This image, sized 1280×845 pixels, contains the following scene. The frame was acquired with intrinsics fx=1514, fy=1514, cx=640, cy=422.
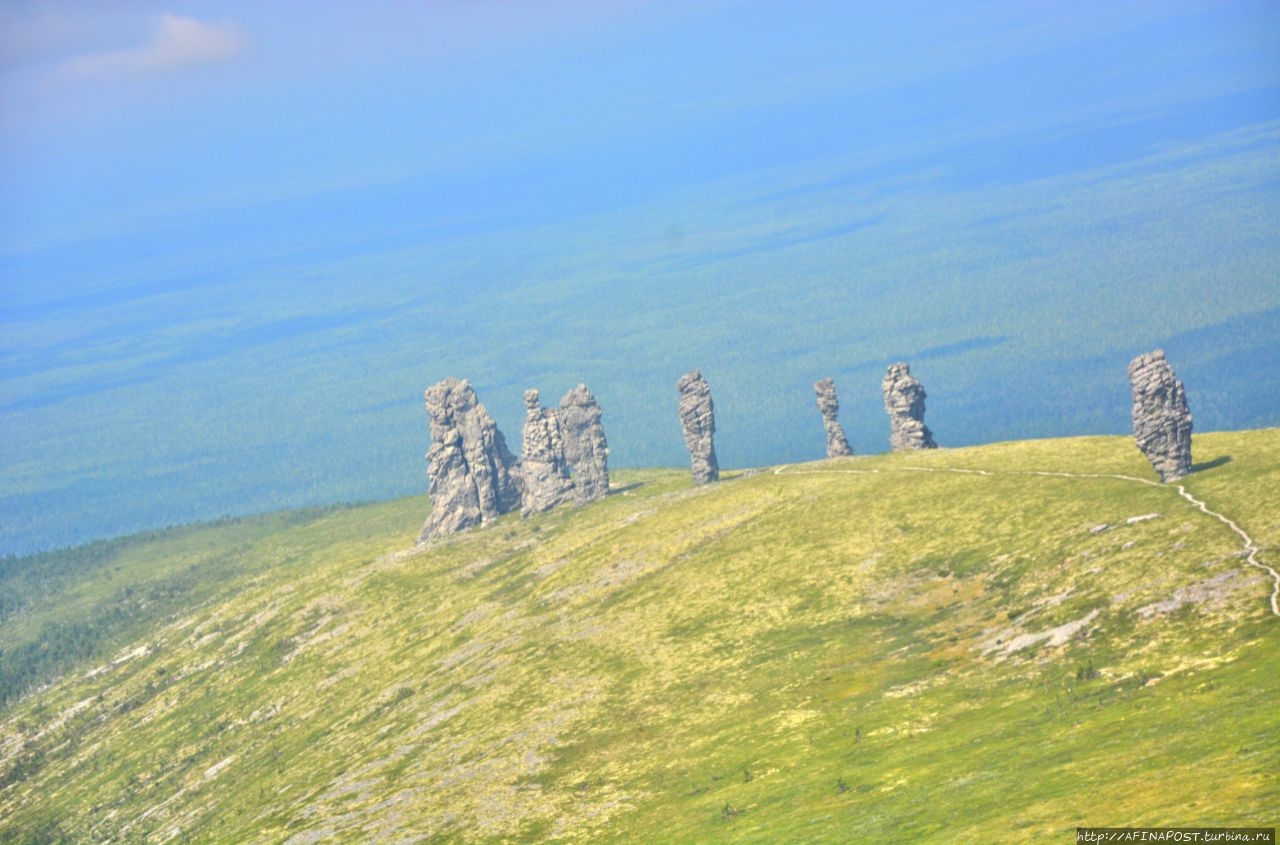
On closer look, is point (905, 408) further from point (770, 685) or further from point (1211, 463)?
point (770, 685)

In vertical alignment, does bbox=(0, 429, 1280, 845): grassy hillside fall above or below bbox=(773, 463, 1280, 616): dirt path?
below

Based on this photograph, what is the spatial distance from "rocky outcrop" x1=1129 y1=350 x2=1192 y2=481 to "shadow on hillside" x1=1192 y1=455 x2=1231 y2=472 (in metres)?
1.81

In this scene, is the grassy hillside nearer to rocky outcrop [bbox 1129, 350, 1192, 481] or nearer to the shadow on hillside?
the shadow on hillside

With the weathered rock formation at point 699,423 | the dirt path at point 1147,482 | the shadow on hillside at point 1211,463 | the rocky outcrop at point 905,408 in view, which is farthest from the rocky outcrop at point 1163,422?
the weathered rock formation at point 699,423

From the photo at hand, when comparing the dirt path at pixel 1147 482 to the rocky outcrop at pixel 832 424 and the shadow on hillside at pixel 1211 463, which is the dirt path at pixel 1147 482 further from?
the rocky outcrop at pixel 832 424

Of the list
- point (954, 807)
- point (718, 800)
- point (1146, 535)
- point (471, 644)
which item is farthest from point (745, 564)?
point (954, 807)

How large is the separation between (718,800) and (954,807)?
2189cm

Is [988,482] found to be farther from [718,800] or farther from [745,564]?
[718,800]

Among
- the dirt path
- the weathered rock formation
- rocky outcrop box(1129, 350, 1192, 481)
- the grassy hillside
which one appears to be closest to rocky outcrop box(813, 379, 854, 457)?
the dirt path

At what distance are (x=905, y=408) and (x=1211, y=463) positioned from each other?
54500 millimetres

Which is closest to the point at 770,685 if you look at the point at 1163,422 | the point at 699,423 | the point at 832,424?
the point at 1163,422

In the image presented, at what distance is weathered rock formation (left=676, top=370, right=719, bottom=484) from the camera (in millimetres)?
195375

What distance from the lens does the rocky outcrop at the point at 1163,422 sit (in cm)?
12825

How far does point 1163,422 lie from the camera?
5049 inches
